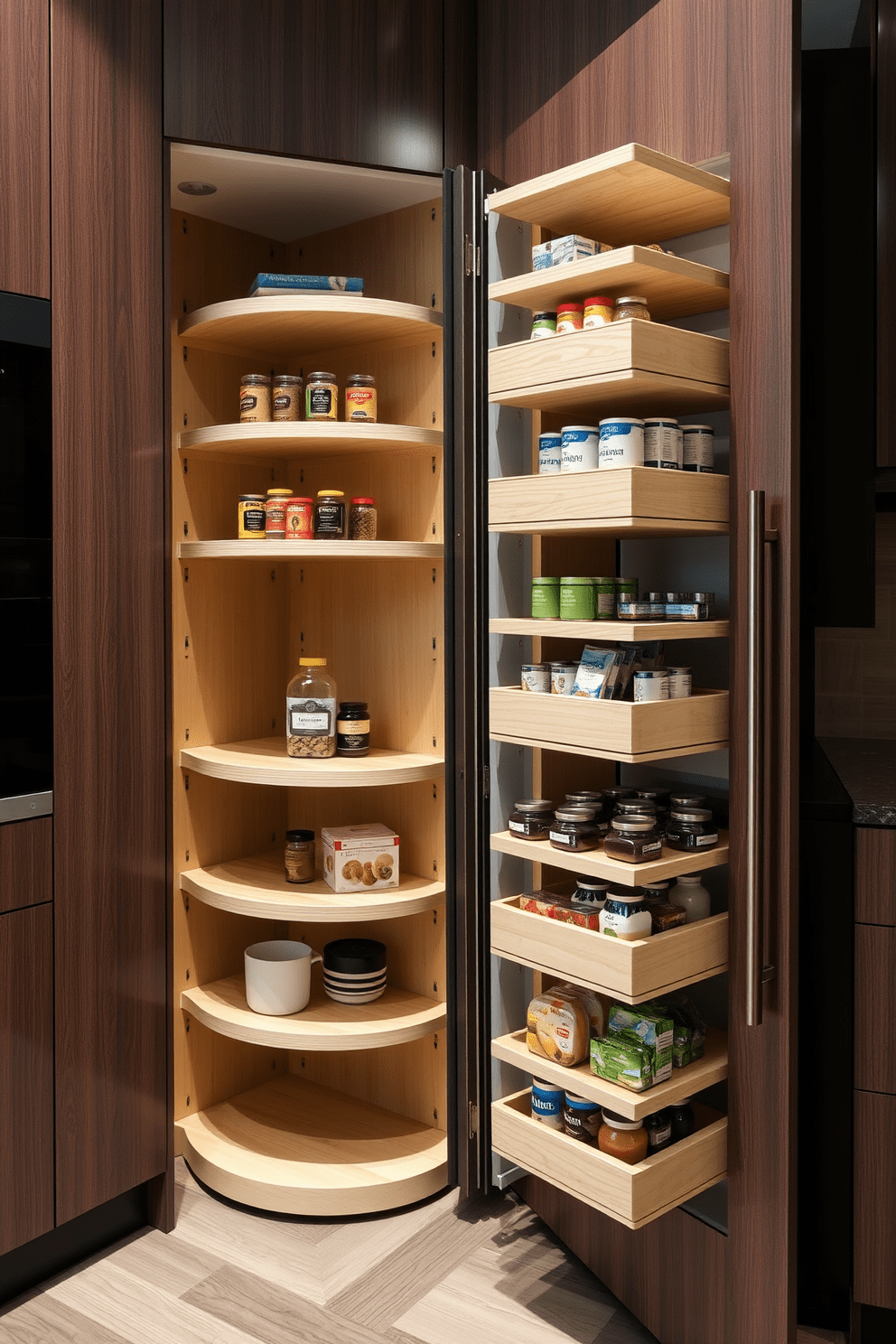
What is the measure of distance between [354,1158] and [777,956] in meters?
1.12

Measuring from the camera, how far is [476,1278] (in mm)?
1934

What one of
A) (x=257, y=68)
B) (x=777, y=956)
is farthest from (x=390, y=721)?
(x=257, y=68)

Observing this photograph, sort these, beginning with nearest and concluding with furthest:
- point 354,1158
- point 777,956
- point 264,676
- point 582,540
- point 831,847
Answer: point 777,956, point 831,847, point 582,540, point 354,1158, point 264,676

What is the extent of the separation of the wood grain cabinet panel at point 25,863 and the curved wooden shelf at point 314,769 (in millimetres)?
414

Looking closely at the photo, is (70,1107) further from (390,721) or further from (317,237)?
(317,237)

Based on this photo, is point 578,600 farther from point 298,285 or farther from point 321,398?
point 298,285

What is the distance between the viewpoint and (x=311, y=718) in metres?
2.23

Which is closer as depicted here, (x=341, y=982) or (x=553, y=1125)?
(x=553, y=1125)

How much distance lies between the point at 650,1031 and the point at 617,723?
0.46m

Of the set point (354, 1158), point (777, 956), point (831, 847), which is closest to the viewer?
point (777, 956)

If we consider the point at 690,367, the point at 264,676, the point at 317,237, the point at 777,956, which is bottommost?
the point at 777,956

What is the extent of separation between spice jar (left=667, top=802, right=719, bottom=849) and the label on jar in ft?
2.73

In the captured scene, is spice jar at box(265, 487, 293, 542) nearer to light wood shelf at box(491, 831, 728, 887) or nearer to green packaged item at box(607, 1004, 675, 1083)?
light wood shelf at box(491, 831, 728, 887)

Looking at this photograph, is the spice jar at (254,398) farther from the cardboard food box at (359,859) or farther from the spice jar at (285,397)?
the cardboard food box at (359,859)
